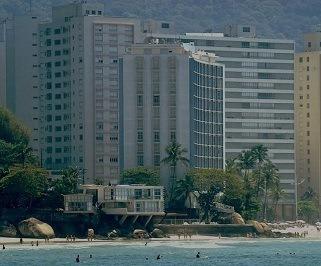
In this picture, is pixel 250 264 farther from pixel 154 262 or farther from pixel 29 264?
pixel 29 264

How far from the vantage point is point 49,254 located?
198500mm

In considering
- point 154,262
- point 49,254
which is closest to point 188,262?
point 154,262

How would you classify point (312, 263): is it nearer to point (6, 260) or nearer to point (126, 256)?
point (126, 256)

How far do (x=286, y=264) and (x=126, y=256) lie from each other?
2248 cm

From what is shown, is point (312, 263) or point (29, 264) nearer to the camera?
point (29, 264)

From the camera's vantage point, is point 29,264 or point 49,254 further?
point 49,254

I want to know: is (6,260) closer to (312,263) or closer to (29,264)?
(29,264)

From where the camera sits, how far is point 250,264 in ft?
601

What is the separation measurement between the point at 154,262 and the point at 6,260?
1787cm

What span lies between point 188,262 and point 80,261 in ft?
43.8

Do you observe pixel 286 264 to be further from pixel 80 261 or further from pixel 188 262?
pixel 80 261

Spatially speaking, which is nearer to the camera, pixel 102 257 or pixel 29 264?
pixel 29 264

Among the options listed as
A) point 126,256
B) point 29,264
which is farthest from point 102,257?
point 29,264

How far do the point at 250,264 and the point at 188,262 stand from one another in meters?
9.11
